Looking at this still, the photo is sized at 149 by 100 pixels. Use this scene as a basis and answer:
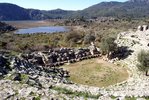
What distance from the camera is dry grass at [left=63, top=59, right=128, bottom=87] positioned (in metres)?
49.8

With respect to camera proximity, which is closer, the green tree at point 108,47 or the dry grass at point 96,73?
the dry grass at point 96,73

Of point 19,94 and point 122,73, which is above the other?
point 19,94

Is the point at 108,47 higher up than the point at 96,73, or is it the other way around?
the point at 108,47

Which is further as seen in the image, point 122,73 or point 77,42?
point 77,42

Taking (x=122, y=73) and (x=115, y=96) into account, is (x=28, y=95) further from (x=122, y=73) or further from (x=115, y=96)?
(x=122, y=73)

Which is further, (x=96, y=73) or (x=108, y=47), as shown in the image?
(x=108, y=47)

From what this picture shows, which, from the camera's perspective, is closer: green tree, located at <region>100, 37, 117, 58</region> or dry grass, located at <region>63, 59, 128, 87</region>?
dry grass, located at <region>63, 59, 128, 87</region>

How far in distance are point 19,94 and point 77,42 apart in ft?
240

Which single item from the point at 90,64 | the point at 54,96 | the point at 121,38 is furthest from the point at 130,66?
the point at 54,96

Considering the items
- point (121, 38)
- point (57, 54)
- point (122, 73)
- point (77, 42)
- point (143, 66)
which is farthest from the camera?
point (77, 42)

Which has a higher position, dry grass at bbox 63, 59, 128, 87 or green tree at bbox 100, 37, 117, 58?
green tree at bbox 100, 37, 117, 58

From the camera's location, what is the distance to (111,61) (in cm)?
6338

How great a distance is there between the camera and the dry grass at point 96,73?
49.8m

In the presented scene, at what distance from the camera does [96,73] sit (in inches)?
2169
